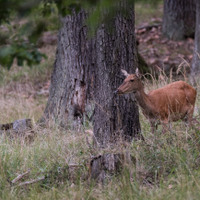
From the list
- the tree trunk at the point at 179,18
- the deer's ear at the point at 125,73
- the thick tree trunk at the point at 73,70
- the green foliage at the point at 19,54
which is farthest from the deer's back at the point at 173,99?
the tree trunk at the point at 179,18

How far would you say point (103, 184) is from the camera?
3.63 metres

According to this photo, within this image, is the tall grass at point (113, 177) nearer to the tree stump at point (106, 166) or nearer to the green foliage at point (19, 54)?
the tree stump at point (106, 166)

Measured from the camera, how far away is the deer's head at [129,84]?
4.45 metres

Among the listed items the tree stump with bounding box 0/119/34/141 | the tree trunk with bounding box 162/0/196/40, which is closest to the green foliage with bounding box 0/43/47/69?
the tree stump with bounding box 0/119/34/141

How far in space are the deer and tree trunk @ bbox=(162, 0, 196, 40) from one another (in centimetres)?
750

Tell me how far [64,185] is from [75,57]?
118 inches

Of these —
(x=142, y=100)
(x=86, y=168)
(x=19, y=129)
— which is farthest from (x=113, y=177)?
(x=19, y=129)

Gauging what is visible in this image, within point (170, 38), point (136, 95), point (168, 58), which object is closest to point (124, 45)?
point (136, 95)

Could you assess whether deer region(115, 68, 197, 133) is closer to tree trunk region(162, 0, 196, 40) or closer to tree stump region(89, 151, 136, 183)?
tree stump region(89, 151, 136, 183)

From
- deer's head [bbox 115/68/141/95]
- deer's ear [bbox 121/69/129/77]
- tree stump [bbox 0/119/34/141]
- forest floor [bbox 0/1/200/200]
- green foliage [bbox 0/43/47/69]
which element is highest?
green foliage [bbox 0/43/47/69]

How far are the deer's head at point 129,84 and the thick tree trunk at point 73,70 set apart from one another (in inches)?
51.6

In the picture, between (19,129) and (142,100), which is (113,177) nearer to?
(142,100)

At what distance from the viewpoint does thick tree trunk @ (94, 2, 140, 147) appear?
170 inches

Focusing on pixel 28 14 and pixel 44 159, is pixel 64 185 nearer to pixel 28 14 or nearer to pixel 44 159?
pixel 44 159
